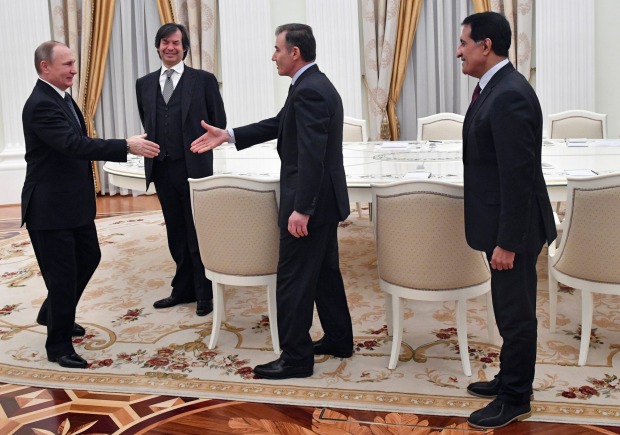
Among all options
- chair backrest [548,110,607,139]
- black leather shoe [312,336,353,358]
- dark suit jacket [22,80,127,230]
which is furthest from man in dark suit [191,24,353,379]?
chair backrest [548,110,607,139]

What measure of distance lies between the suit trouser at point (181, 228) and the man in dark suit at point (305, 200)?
1.05 m

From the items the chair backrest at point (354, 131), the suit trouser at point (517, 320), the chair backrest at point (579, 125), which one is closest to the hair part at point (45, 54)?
the suit trouser at point (517, 320)

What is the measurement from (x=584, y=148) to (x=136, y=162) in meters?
2.92

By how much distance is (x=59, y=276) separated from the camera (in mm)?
3426

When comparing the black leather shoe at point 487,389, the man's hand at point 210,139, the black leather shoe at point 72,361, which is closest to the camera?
the black leather shoe at point 487,389

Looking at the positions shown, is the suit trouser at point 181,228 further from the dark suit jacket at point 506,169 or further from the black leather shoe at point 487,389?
the dark suit jacket at point 506,169

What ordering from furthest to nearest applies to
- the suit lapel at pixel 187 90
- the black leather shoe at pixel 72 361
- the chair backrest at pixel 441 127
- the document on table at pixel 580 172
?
the chair backrest at pixel 441 127, the suit lapel at pixel 187 90, the document on table at pixel 580 172, the black leather shoe at pixel 72 361

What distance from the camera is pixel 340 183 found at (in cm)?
316

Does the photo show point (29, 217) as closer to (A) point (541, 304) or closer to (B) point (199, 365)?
(B) point (199, 365)

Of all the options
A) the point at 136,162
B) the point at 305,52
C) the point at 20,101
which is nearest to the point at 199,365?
the point at 305,52

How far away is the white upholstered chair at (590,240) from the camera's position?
3.13m

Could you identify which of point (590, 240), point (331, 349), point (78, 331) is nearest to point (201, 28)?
point (78, 331)

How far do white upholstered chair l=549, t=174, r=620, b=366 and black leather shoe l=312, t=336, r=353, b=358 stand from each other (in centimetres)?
102

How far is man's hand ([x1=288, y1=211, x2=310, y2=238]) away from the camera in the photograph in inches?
120
